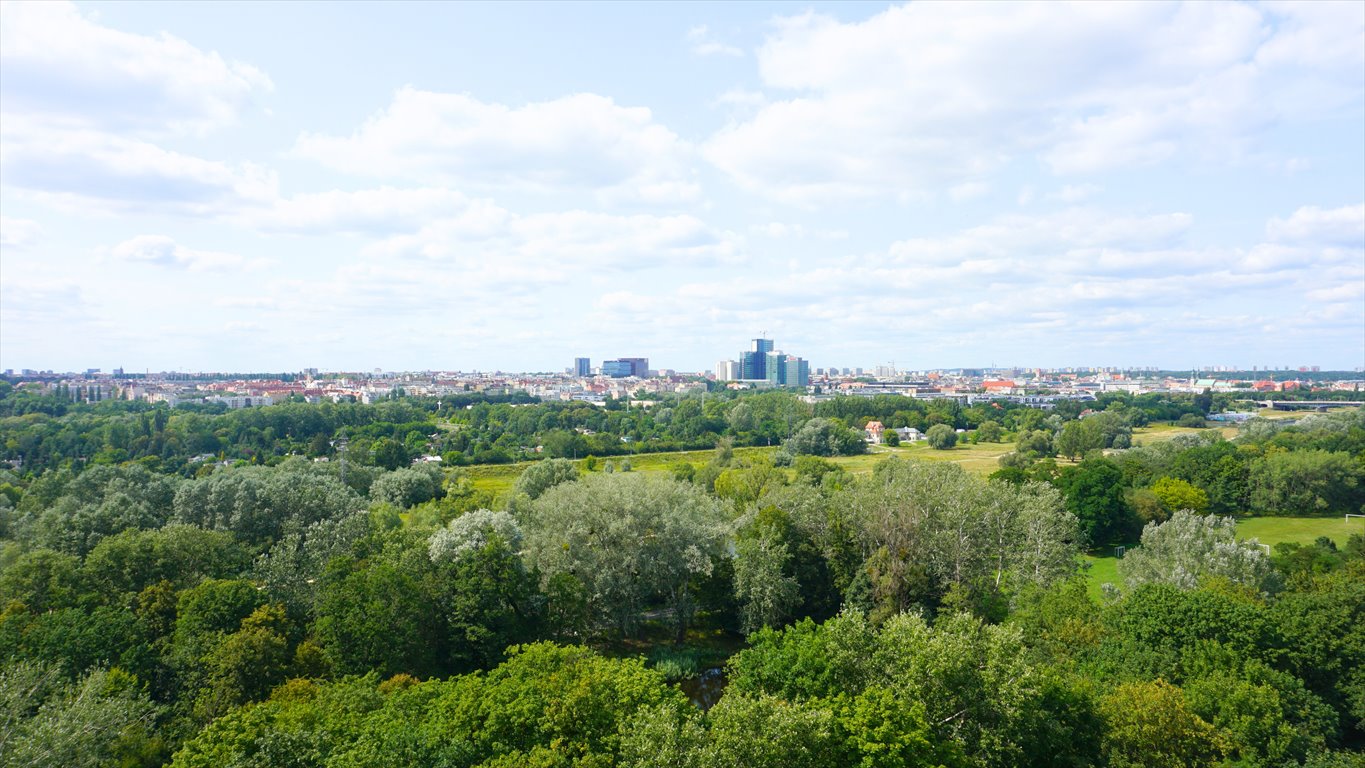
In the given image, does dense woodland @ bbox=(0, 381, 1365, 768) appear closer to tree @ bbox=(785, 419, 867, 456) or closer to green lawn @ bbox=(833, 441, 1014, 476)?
green lawn @ bbox=(833, 441, 1014, 476)

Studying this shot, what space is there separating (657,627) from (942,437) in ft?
241

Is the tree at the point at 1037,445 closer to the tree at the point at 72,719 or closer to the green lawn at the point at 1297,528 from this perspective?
the green lawn at the point at 1297,528

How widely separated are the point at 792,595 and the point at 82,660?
2478 centimetres

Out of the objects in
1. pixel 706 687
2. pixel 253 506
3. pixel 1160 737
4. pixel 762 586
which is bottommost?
pixel 706 687

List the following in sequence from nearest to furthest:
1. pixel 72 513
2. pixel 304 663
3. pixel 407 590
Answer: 1. pixel 304 663
2. pixel 407 590
3. pixel 72 513

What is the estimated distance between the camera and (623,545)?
3045 centimetres

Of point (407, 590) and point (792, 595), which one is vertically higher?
point (407, 590)

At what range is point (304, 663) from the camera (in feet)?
74.7

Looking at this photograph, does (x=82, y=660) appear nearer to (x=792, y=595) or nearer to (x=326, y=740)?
(x=326, y=740)

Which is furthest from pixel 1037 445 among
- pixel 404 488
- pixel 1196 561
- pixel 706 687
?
pixel 404 488

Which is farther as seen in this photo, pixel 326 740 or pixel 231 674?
pixel 231 674

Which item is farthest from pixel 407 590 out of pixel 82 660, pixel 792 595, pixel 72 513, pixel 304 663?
pixel 72 513

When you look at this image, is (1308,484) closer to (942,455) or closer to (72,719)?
(942,455)

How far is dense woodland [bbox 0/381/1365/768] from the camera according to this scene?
16.3 metres
